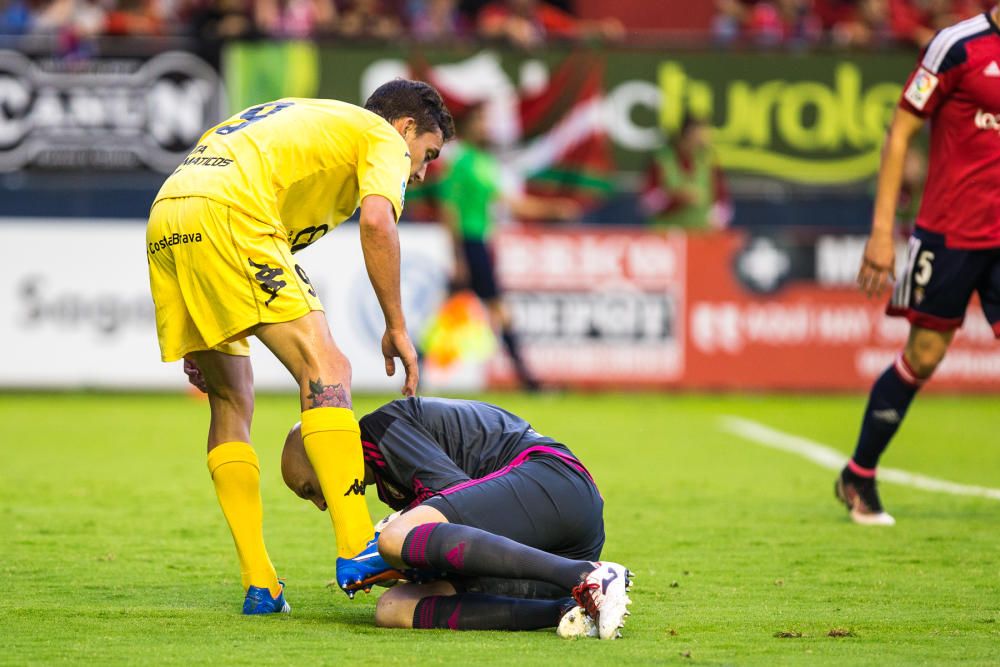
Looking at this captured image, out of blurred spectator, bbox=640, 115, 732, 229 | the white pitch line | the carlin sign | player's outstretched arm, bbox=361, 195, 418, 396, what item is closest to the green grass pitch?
the white pitch line

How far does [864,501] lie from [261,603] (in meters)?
3.40

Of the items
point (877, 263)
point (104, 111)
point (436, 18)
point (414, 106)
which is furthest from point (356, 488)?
point (436, 18)

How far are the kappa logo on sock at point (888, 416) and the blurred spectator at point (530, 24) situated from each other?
9350 mm

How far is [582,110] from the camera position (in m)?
16.1

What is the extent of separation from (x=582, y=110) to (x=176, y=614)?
38.2 ft

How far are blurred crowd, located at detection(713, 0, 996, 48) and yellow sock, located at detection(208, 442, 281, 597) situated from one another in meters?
12.9

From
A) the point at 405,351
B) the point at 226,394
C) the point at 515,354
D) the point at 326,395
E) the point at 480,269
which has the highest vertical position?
the point at 405,351

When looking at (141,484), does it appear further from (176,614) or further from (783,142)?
(783,142)

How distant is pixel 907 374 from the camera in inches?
290

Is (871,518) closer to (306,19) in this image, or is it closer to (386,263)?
(386,263)

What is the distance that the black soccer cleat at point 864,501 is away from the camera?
742 cm

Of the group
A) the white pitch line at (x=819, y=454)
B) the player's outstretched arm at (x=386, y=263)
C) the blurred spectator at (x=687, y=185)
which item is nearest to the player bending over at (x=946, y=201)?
the white pitch line at (x=819, y=454)

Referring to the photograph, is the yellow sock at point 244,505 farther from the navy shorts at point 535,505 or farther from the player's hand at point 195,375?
the navy shorts at point 535,505

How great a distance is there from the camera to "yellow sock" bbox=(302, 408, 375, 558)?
4.95 meters
